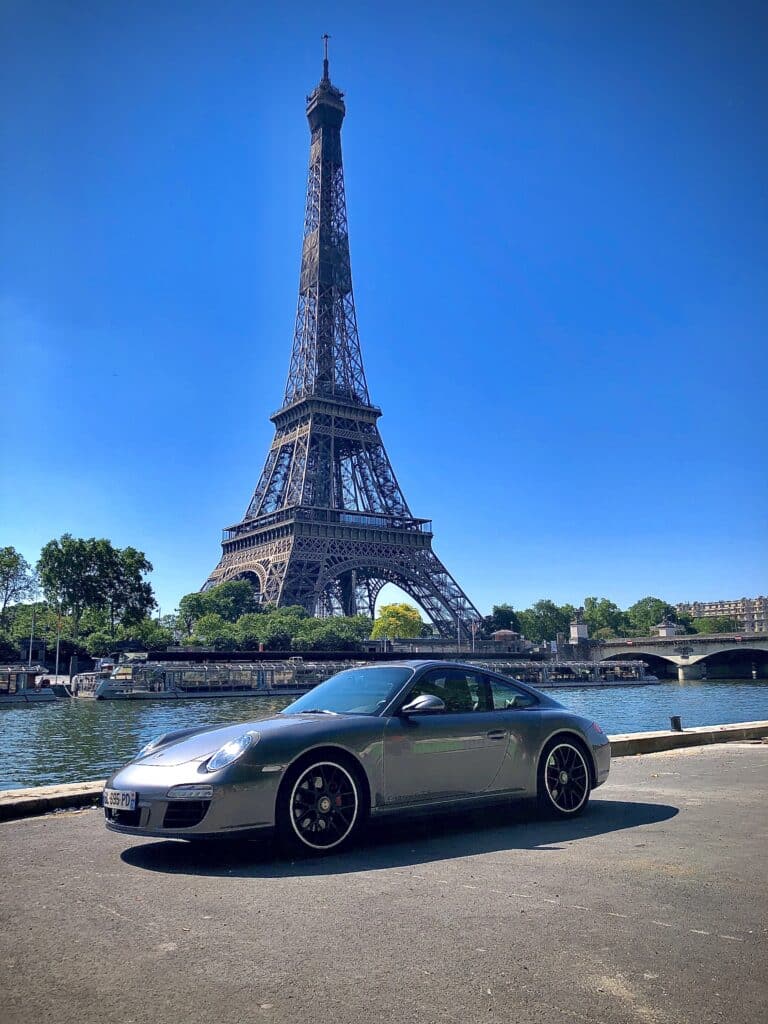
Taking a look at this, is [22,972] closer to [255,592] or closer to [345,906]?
[345,906]

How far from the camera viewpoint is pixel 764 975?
10.3ft

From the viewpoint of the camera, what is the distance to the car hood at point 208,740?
17.6 feet

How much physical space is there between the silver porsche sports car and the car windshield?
1cm

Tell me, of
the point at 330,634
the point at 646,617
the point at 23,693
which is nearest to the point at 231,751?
the point at 23,693

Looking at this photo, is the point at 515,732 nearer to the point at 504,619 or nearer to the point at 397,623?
the point at 397,623

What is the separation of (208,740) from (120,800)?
639mm

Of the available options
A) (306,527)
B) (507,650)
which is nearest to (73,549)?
(306,527)

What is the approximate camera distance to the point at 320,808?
5.32 meters

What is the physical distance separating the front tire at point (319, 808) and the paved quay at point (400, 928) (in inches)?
5.2

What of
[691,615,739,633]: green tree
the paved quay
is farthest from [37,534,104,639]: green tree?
[691,615,739,633]: green tree

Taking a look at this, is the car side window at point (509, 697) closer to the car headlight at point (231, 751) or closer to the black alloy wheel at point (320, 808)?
the black alloy wheel at point (320, 808)

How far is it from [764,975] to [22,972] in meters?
2.78

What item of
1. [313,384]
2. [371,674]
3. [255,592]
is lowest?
[371,674]

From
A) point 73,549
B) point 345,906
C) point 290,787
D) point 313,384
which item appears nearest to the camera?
point 345,906
